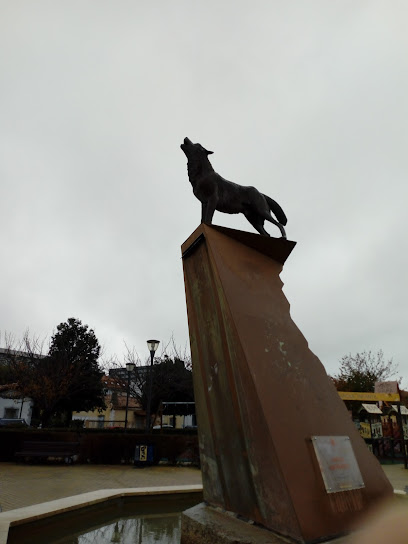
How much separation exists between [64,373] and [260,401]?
22.1 metres

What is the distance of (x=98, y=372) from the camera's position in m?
26.9

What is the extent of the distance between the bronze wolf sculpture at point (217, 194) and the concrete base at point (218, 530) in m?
2.86

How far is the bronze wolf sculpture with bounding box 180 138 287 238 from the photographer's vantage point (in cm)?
447

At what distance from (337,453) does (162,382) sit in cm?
2262

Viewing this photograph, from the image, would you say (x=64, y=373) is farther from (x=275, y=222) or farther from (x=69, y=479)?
(x=275, y=222)

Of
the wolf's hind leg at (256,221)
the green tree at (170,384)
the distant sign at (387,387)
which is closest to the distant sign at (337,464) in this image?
the wolf's hind leg at (256,221)

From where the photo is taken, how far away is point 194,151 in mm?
4590

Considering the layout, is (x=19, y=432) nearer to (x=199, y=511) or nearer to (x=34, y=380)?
(x=34, y=380)

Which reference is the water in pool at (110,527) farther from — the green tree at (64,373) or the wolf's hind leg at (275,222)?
the green tree at (64,373)

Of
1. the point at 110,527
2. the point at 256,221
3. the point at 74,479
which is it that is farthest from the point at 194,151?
the point at 74,479

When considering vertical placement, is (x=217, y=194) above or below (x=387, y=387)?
above

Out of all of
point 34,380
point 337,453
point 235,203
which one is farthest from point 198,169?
point 34,380

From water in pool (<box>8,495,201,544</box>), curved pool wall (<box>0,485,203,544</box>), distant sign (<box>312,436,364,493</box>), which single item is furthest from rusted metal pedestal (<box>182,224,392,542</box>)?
curved pool wall (<box>0,485,203,544</box>)

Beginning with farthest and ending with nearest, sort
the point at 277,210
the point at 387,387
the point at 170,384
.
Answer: the point at 170,384 < the point at 387,387 < the point at 277,210
